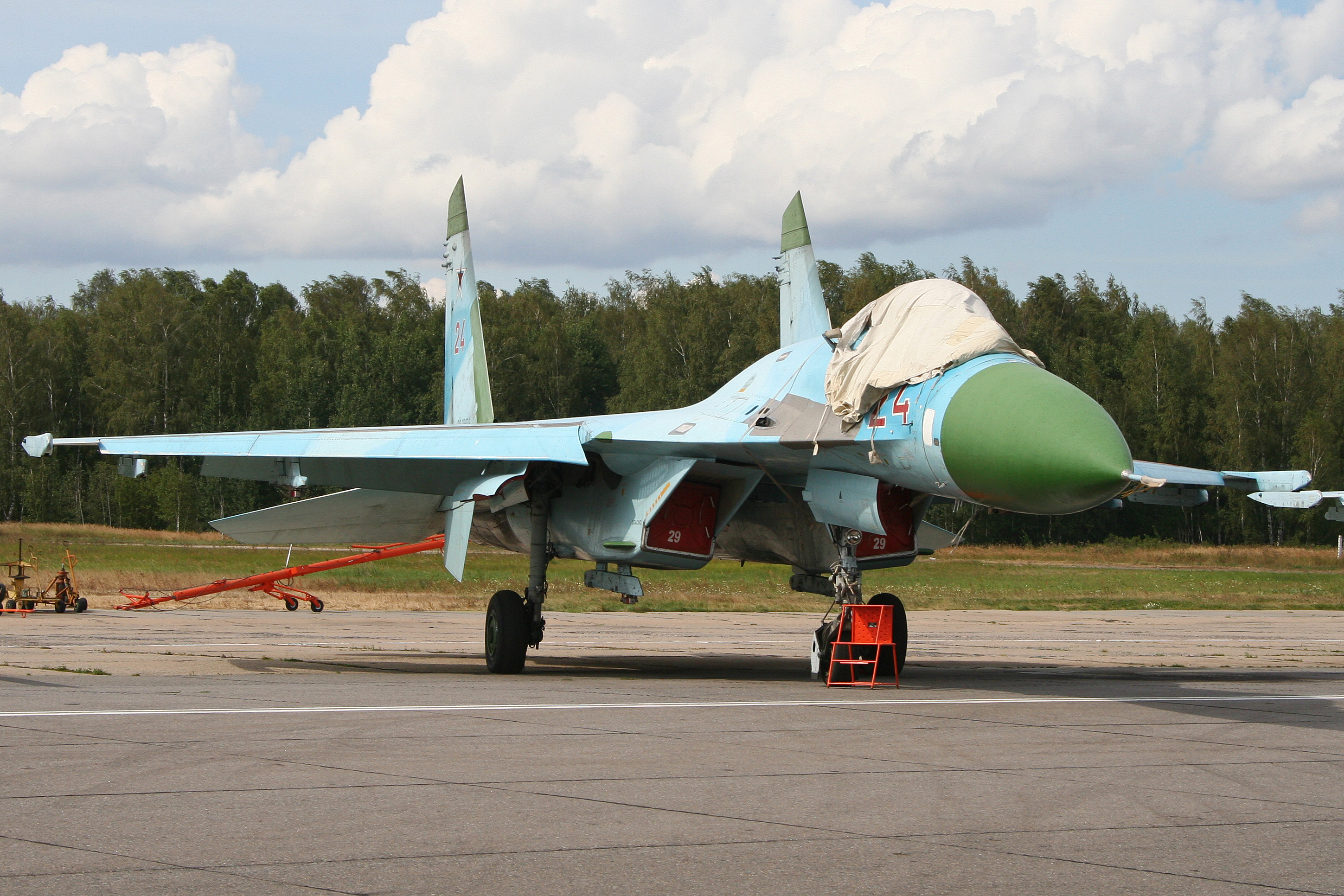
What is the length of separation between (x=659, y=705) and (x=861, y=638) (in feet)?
7.52

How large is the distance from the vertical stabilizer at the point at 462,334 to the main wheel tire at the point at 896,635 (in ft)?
20.5

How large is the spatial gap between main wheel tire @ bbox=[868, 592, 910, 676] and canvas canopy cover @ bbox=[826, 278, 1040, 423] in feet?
6.72

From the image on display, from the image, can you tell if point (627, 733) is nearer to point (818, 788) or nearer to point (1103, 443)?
point (818, 788)

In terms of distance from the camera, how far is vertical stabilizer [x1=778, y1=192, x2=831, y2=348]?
500 inches

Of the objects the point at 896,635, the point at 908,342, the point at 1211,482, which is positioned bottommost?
the point at 896,635

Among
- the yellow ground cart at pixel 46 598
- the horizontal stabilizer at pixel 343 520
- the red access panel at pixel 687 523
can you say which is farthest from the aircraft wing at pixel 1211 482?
the yellow ground cart at pixel 46 598

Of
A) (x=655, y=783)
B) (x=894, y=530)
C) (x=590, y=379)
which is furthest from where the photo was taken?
(x=590, y=379)

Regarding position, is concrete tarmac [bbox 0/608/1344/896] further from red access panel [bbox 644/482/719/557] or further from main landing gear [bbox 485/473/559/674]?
red access panel [bbox 644/482/719/557]

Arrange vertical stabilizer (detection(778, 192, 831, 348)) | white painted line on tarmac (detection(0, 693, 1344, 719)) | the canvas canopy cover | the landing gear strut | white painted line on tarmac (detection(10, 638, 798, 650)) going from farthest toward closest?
1. white painted line on tarmac (detection(10, 638, 798, 650))
2. vertical stabilizer (detection(778, 192, 831, 348))
3. the landing gear strut
4. the canvas canopy cover
5. white painted line on tarmac (detection(0, 693, 1344, 719))

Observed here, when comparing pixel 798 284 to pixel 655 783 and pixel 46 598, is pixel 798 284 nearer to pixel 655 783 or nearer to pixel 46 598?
pixel 655 783

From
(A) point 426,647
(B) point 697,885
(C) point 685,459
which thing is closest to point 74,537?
(A) point 426,647

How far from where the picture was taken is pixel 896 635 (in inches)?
420

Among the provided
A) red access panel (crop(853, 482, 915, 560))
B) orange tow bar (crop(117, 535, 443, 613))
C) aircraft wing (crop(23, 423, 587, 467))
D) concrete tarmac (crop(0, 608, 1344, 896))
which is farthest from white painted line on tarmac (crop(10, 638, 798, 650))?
red access panel (crop(853, 482, 915, 560))

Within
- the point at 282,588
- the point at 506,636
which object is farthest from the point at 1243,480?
the point at 282,588
